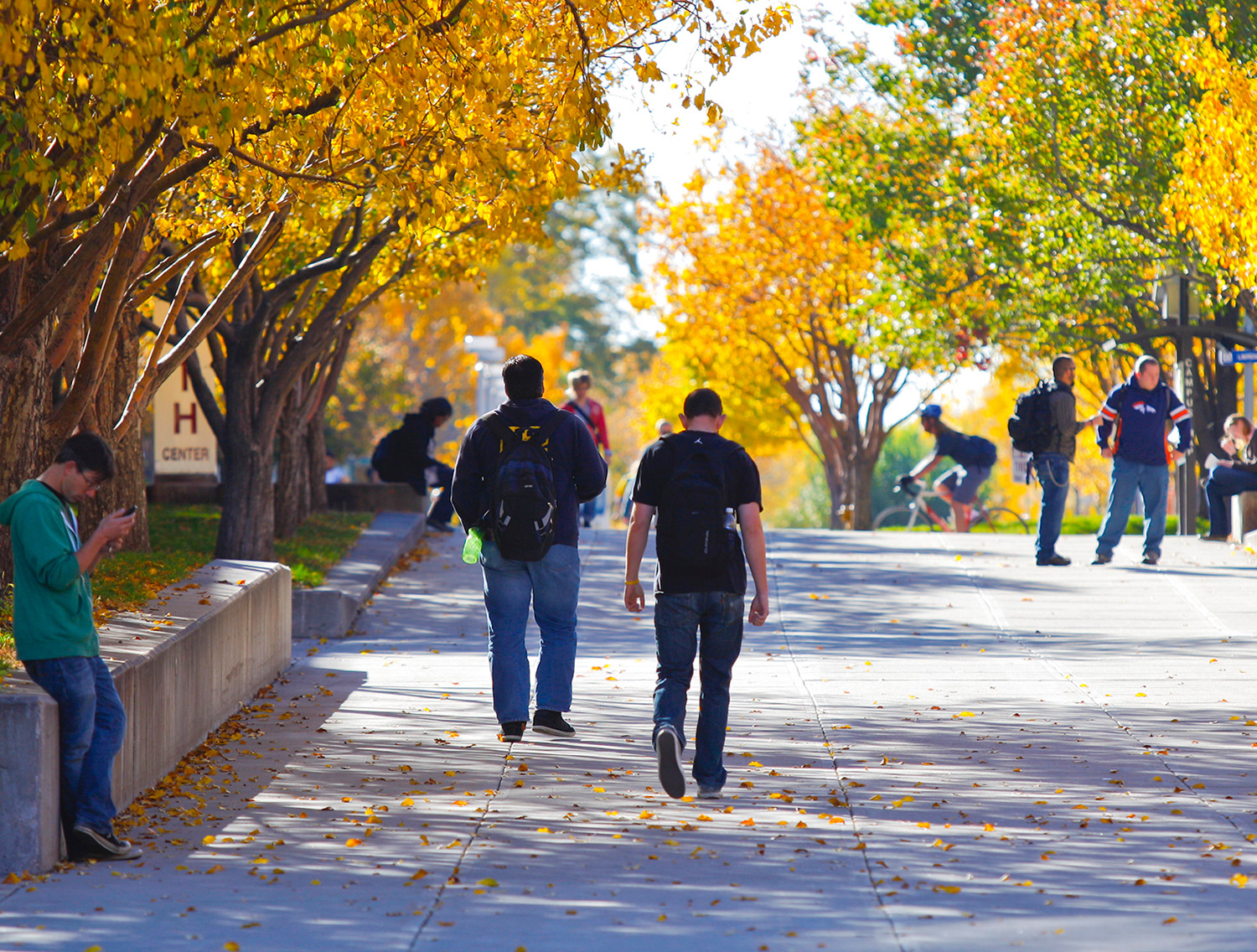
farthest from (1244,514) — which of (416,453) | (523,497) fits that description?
(523,497)

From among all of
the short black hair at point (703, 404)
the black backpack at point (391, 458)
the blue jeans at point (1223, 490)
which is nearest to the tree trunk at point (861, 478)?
the blue jeans at point (1223, 490)

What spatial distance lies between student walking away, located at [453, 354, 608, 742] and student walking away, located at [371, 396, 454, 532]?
9005mm

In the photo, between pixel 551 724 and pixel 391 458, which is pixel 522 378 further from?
pixel 391 458

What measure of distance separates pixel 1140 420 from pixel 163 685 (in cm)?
956

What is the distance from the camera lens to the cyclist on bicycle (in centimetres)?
1941

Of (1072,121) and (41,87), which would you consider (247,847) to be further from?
(1072,121)

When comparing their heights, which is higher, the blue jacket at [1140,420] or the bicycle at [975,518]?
the blue jacket at [1140,420]

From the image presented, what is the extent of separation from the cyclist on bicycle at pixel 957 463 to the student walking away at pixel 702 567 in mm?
12850

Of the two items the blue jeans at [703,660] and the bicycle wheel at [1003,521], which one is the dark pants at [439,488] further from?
the blue jeans at [703,660]

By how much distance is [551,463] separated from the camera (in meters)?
7.53

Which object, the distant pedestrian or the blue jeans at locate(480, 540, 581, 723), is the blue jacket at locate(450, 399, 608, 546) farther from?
the distant pedestrian

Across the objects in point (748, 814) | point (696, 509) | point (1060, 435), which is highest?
point (1060, 435)

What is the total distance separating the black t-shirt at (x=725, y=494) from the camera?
6.33 meters

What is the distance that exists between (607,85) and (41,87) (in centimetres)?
546
